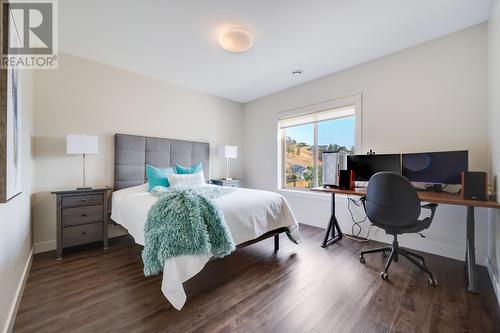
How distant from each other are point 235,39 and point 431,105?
243 cm

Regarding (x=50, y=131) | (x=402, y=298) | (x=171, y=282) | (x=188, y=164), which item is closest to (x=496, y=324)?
(x=402, y=298)

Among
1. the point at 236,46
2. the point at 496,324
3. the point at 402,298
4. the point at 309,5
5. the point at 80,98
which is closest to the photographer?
the point at 496,324

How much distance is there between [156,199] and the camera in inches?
87.1

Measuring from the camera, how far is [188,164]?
382 centimetres

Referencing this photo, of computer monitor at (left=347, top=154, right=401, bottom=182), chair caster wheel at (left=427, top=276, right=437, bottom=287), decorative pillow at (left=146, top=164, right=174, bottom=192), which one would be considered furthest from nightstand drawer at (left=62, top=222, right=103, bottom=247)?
chair caster wheel at (left=427, top=276, right=437, bottom=287)

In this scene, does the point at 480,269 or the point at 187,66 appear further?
the point at 187,66

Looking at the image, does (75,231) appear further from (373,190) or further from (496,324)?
(496,324)

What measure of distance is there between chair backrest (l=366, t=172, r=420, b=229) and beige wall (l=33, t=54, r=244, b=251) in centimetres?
320

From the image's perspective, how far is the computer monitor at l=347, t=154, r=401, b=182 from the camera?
2.56 m

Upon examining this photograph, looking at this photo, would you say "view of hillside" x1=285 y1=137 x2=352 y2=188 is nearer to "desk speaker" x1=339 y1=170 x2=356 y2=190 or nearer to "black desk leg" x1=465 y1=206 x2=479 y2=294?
"desk speaker" x1=339 y1=170 x2=356 y2=190

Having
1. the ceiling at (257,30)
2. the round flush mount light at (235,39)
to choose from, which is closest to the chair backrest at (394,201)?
the ceiling at (257,30)

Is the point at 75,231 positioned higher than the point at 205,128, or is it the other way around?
the point at 205,128

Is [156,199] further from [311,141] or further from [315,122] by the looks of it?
[315,122]

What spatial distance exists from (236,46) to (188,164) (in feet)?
7.27
